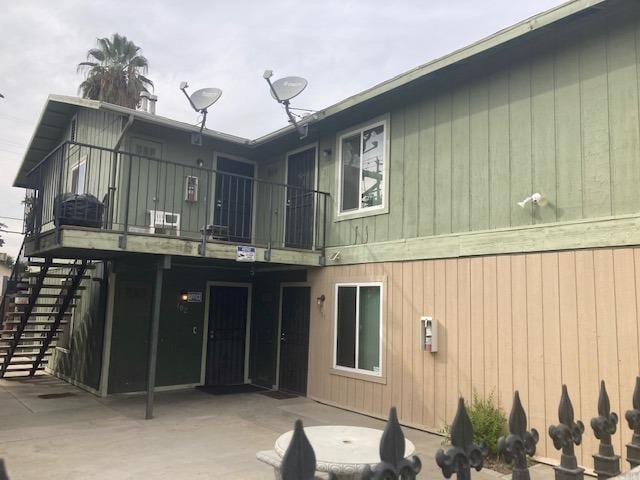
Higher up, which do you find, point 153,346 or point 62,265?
point 62,265

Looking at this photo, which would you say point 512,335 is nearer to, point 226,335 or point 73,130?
point 226,335

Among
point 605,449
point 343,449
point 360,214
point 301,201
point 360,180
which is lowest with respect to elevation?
point 343,449

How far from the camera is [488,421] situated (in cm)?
547

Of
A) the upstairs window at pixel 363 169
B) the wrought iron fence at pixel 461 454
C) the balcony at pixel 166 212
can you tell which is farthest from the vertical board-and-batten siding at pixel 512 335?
the wrought iron fence at pixel 461 454

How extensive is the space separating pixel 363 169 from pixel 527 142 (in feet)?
9.42

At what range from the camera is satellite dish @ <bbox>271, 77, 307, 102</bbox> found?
8219 mm

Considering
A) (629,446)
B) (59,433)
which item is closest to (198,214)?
(59,433)

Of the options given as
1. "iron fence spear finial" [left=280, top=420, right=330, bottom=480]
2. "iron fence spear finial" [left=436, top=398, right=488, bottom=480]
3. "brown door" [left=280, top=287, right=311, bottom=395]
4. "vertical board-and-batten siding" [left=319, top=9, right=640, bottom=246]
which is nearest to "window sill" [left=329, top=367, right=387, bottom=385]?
"brown door" [left=280, top=287, right=311, bottom=395]

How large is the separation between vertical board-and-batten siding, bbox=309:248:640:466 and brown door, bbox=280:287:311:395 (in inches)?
44.7

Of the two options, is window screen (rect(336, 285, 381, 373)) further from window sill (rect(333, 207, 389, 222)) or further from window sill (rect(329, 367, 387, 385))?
window sill (rect(333, 207, 389, 222))

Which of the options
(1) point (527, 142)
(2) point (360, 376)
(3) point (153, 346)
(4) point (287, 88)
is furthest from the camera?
(4) point (287, 88)

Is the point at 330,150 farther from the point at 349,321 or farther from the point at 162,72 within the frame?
the point at 162,72

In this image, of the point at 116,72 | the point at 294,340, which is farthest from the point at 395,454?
the point at 116,72

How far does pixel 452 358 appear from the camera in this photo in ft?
21.1
